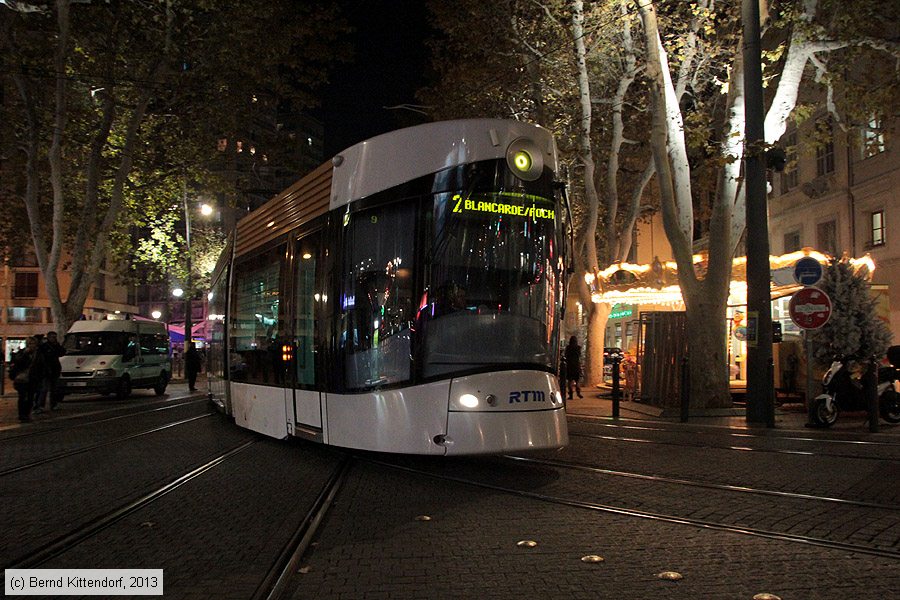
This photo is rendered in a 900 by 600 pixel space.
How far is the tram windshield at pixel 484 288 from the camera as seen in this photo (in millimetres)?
7207

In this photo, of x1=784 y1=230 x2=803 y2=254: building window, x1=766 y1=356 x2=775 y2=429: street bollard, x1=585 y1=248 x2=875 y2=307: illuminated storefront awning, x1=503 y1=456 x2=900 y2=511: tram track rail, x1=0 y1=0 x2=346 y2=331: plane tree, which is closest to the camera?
x1=503 y1=456 x2=900 y2=511: tram track rail

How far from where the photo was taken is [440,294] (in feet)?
23.6

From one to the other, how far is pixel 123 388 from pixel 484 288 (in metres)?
18.2

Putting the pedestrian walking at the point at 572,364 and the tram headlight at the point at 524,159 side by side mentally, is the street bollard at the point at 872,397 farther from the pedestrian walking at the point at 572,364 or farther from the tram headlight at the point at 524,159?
the pedestrian walking at the point at 572,364

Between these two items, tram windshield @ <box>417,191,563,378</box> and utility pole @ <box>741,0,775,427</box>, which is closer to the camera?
tram windshield @ <box>417,191,563,378</box>

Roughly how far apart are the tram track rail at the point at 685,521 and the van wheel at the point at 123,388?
55.5 feet

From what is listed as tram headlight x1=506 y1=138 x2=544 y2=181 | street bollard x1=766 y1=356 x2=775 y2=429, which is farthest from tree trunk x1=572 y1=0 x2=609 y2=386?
tram headlight x1=506 y1=138 x2=544 y2=181

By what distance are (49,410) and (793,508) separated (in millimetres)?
17595

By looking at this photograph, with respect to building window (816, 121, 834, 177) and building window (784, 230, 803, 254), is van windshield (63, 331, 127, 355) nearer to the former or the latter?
building window (816, 121, 834, 177)

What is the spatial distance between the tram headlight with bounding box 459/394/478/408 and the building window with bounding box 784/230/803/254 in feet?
81.9

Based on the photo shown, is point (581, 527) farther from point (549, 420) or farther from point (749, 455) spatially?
point (749, 455)

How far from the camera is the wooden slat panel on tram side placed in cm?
888

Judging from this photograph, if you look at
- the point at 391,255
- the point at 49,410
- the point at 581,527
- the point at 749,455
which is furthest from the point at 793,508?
the point at 49,410

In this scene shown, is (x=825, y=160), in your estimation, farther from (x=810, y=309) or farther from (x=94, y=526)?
(x=94, y=526)
